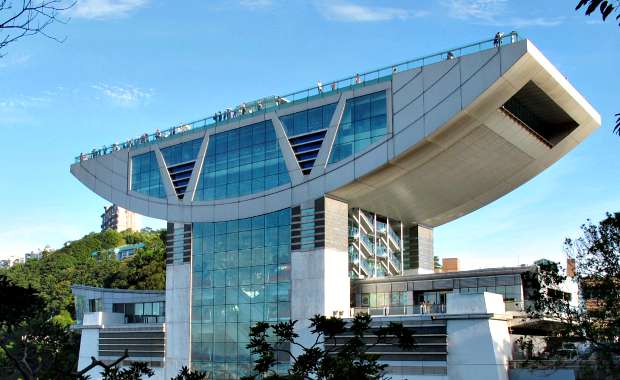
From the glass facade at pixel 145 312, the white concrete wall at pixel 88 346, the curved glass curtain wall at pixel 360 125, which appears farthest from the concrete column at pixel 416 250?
the white concrete wall at pixel 88 346

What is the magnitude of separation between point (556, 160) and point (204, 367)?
30317 millimetres

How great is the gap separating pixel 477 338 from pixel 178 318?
82.3ft

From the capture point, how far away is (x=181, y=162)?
58.6m

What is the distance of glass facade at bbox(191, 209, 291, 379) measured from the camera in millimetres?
51625

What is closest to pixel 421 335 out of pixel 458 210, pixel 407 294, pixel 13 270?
pixel 407 294

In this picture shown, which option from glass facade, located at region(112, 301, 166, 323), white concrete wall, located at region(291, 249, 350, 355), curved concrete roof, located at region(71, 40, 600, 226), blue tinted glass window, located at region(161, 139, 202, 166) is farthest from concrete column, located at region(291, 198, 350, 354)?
glass facade, located at region(112, 301, 166, 323)

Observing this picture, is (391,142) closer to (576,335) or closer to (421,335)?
(421,335)

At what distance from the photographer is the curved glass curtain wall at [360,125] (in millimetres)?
47938

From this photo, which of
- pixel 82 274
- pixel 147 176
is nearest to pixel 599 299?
pixel 147 176

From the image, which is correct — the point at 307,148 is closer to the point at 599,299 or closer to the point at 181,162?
the point at 181,162

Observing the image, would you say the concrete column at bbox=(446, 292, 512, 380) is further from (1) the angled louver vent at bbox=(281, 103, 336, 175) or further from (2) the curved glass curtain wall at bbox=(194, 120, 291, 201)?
(2) the curved glass curtain wall at bbox=(194, 120, 291, 201)

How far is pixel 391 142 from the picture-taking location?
154 ft

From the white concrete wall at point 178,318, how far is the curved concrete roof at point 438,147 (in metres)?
4.52

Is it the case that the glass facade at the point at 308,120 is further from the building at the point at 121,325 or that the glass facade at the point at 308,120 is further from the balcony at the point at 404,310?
the building at the point at 121,325
